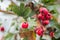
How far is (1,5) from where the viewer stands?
4.12 feet

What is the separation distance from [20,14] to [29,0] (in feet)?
0.34

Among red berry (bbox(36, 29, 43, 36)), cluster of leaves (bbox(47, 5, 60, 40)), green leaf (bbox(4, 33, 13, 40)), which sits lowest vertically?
green leaf (bbox(4, 33, 13, 40))

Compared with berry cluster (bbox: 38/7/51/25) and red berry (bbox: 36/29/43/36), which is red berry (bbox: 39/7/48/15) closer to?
berry cluster (bbox: 38/7/51/25)

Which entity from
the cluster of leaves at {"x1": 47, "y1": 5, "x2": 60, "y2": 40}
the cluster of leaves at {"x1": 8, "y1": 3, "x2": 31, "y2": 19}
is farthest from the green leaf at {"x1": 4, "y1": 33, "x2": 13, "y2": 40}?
the cluster of leaves at {"x1": 47, "y1": 5, "x2": 60, "y2": 40}

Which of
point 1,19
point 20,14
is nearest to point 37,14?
point 20,14

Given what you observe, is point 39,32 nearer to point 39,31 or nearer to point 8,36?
point 39,31

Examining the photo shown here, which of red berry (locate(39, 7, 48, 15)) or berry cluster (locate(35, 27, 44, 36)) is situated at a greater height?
red berry (locate(39, 7, 48, 15))

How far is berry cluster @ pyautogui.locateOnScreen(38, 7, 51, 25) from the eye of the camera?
113cm

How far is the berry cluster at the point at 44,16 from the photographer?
44.6 inches

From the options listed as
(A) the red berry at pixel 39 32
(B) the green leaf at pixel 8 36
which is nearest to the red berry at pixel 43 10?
(A) the red berry at pixel 39 32

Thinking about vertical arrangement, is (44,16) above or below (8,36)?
above

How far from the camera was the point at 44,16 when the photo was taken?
44.8 inches

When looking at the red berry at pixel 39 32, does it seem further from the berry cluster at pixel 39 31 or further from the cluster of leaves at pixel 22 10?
the cluster of leaves at pixel 22 10

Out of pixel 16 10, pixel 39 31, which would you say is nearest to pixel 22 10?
pixel 16 10
